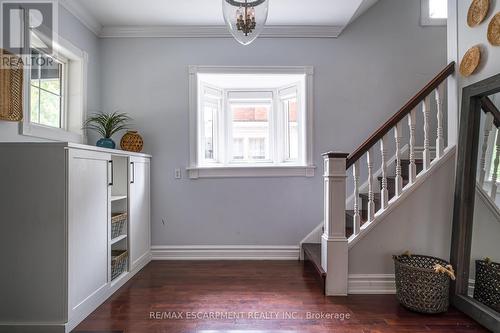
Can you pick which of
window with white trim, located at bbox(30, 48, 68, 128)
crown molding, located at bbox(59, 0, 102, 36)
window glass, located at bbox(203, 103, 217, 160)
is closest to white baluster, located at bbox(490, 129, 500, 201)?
window glass, located at bbox(203, 103, 217, 160)

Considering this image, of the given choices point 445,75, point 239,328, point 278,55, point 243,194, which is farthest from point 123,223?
point 445,75

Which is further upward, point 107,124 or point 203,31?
point 203,31

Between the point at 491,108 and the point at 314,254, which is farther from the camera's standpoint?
the point at 314,254

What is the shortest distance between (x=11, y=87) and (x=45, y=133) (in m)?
0.45

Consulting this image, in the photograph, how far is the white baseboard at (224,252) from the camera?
3.13 m

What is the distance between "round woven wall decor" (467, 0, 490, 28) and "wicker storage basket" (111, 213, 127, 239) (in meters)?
3.18

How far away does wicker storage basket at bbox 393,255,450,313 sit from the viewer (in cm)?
192

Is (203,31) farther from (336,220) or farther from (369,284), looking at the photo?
(369,284)

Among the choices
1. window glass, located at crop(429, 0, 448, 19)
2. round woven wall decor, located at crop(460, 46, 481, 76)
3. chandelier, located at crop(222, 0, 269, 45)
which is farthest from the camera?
window glass, located at crop(429, 0, 448, 19)

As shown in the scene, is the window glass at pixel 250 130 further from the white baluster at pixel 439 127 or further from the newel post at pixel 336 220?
the white baluster at pixel 439 127

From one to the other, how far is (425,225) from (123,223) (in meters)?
2.59

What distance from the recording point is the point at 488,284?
1885mm

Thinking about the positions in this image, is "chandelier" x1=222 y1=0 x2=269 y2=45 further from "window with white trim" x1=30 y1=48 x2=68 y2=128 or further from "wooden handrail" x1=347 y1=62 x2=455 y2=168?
"window with white trim" x1=30 y1=48 x2=68 y2=128

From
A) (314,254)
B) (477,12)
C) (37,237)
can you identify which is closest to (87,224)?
(37,237)
